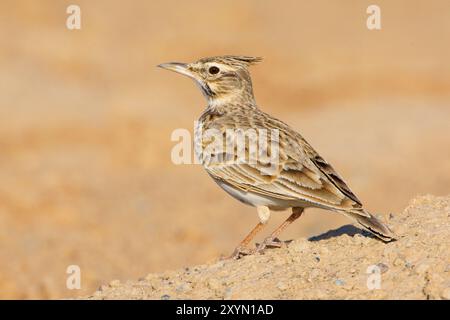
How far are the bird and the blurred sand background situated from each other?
365 cm

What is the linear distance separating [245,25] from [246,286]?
1650 centimetres

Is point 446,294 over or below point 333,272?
below

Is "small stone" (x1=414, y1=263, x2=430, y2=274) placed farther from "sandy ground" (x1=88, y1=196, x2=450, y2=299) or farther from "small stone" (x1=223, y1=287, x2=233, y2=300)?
"small stone" (x1=223, y1=287, x2=233, y2=300)

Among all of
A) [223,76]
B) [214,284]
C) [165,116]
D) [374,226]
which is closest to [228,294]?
[214,284]

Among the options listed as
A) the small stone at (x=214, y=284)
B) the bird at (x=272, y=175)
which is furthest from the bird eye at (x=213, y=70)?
the small stone at (x=214, y=284)

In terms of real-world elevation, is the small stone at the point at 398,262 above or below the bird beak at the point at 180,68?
below

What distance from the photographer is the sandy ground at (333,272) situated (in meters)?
5.89

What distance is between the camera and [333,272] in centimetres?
626

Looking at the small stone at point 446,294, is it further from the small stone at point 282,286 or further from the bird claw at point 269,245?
the bird claw at point 269,245

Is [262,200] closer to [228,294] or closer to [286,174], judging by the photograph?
[286,174]

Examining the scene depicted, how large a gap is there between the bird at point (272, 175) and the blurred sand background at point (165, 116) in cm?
365

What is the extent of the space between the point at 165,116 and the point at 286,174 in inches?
413
